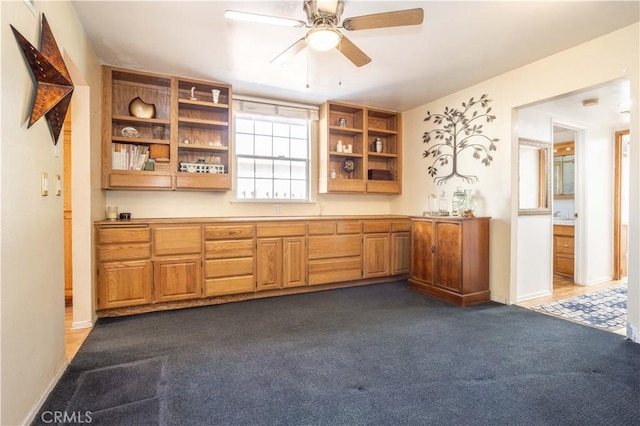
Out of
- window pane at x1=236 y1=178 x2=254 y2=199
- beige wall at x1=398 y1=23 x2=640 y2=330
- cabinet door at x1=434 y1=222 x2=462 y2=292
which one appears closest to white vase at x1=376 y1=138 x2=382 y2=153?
beige wall at x1=398 y1=23 x2=640 y2=330

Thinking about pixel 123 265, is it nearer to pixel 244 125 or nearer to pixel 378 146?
pixel 244 125

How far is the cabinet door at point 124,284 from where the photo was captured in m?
3.05

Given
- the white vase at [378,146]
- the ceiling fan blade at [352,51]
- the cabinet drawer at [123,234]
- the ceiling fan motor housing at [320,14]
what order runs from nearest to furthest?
the ceiling fan motor housing at [320,14] → the ceiling fan blade at [352,51] → the cabinet drawer at [123,234] → the white vase at [378,146]

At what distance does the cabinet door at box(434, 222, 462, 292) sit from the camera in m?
3.55

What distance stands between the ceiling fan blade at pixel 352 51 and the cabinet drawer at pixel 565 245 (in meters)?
4.41

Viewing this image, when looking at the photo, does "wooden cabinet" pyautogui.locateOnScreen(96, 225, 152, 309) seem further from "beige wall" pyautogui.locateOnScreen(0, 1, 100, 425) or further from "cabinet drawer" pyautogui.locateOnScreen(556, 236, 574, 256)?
"cabinet drawer" pyautogui.locateOnScreen(556, 236, 574, 256)

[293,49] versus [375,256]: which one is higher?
[293,49]

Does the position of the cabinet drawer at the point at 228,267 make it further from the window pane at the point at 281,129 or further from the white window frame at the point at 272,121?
the window pane at the point at 281,129

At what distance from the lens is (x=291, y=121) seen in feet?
15.1

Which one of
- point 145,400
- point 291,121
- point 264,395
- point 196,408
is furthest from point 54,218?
point 291,121

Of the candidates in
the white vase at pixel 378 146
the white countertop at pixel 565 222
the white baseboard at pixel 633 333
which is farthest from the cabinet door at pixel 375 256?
the white countertop at pixel 565 222

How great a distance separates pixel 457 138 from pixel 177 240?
361 centimetres

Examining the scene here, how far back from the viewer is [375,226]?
443 centimetres

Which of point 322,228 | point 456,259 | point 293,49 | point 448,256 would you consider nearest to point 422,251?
point 448,256
